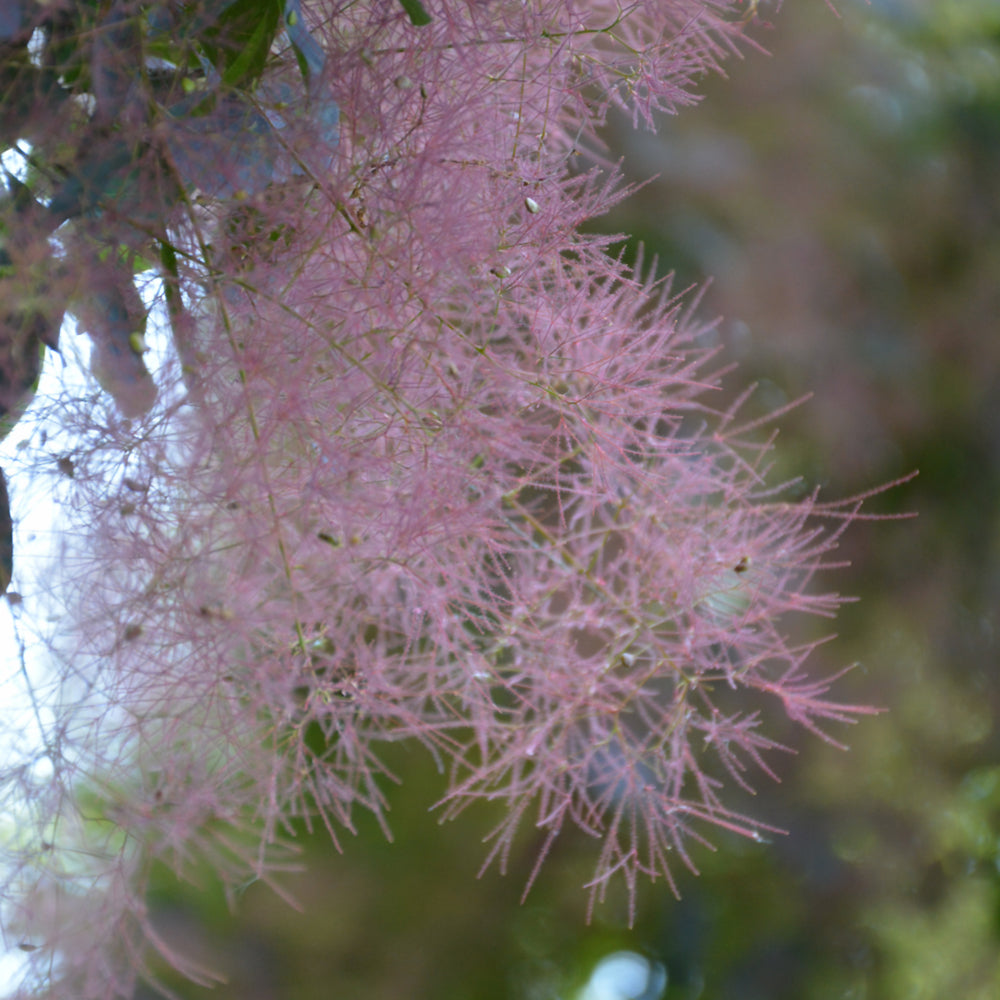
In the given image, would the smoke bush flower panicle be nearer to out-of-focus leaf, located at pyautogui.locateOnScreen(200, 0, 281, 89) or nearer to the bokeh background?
out-of-focus leaf, located at pyautogui.locateOnScreen(200, 0, 281, 89)

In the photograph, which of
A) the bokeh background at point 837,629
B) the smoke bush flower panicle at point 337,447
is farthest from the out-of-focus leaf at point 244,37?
the bokeh background at point 837,629

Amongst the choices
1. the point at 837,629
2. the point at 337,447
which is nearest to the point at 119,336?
the point at 337,447

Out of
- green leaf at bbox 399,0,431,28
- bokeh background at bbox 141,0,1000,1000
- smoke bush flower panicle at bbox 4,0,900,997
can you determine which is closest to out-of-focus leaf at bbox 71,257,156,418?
smoke bush flower panicle at bbox 4,0,900,997

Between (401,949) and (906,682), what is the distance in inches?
27.0

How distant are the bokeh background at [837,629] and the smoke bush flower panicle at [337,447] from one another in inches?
27.5

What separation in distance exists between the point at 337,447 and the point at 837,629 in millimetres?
965

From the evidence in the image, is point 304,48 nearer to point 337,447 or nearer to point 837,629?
point 337,447

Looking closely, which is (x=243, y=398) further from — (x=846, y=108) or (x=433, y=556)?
(x=846, y=108)

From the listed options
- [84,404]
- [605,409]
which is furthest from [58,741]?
[605,409]

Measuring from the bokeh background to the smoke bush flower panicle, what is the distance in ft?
2.29

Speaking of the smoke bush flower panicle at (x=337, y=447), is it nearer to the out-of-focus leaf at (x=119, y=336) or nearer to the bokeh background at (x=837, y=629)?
the out-of-focus leaf at (x=119, y=336)

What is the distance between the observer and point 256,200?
1.06 ft

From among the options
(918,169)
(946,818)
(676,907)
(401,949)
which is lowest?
(946,818)

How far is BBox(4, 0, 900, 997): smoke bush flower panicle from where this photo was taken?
1.11 feet
